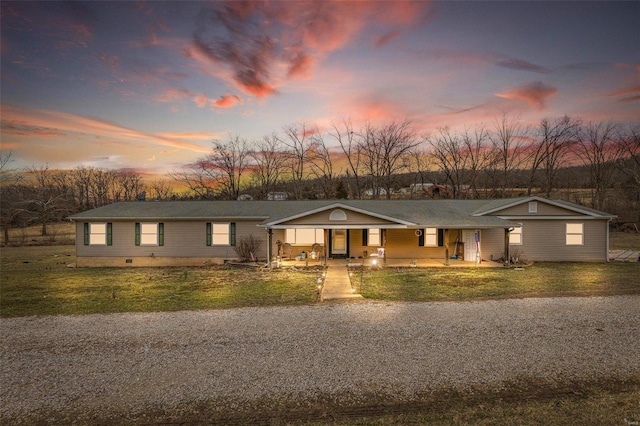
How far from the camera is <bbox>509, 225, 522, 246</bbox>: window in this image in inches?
811

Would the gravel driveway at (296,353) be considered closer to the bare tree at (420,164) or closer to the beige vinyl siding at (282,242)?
the beige vinyl siding at (282,242)

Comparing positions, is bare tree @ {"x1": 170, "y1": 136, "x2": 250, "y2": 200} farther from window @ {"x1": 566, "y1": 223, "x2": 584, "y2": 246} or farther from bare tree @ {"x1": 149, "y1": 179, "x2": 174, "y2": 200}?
window @ {"x1": 566, "y1": 223, "x2": 584, "y2": 246}

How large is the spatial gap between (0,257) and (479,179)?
4698cm

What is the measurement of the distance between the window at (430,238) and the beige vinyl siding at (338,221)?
3.40 m

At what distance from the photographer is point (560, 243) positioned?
20500mm

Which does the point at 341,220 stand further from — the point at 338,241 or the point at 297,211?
the point at 297,211

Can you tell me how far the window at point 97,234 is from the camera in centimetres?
2059

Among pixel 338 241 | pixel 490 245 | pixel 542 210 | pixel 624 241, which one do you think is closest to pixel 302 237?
pixel 338 241

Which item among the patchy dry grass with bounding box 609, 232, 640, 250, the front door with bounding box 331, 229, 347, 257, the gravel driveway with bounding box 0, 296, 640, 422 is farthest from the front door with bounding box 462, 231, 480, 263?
the patchy dry grass with bounding box 609, 232, 640, 250

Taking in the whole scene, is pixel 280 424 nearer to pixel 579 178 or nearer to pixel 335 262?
pixel 335 262

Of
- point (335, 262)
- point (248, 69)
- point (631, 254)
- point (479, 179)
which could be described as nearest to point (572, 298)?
point (335, 262)

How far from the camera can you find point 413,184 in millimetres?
48656

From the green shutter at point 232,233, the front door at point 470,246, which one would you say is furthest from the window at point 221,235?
the front door at point 470,246

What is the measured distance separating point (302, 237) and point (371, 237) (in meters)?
4.01
